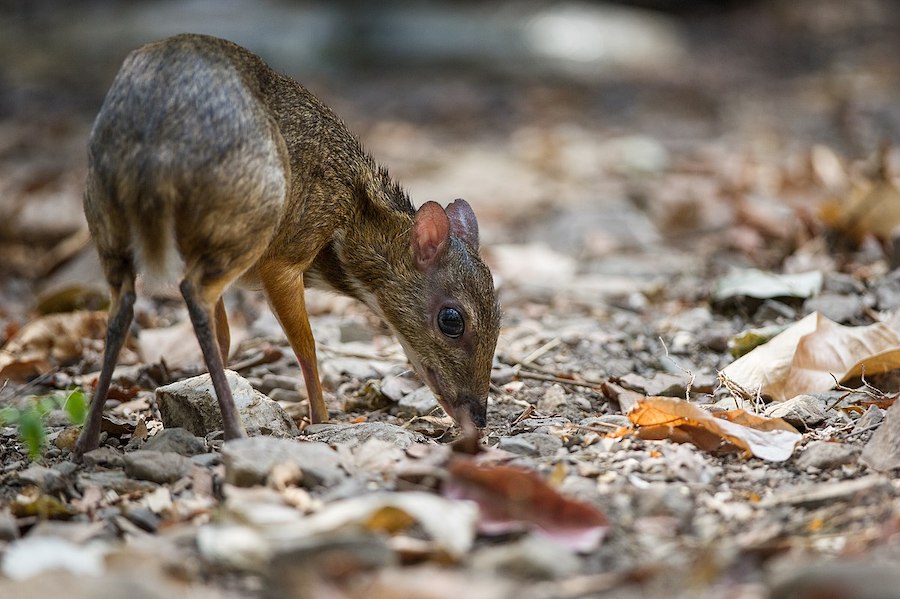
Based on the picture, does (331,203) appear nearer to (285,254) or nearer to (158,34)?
(285,254)

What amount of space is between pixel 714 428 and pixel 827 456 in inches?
14.5

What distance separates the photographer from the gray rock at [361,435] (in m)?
3.83

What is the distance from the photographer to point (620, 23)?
16.2 metres

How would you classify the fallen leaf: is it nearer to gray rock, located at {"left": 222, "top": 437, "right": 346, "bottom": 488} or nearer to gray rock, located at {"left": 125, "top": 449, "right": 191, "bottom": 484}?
gray rock, located at {"left": 222, "top": 437, "right": 346, "bottom": 488}

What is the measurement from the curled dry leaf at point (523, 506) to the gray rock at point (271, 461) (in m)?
0.42

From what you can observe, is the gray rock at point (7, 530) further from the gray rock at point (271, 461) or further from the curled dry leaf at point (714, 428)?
the curled dry leaf at point (714, 428)

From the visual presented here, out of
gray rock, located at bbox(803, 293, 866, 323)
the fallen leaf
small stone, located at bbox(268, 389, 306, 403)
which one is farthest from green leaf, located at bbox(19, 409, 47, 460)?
gray rock, located at bbox(803, 293, 866, 323)

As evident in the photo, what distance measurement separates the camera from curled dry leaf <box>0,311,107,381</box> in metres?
5.00

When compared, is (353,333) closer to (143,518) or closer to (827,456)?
(143,518)

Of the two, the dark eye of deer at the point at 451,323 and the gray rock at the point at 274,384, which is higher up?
the dark eye of deer at the point at 451,323

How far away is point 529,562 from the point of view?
8.46 feet

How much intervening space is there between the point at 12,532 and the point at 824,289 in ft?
13.9

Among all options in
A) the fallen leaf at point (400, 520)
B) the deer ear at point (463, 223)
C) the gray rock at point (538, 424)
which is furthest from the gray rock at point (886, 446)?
the deer ear at point (463, 223)

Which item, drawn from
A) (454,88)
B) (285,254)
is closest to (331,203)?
(285,254)
